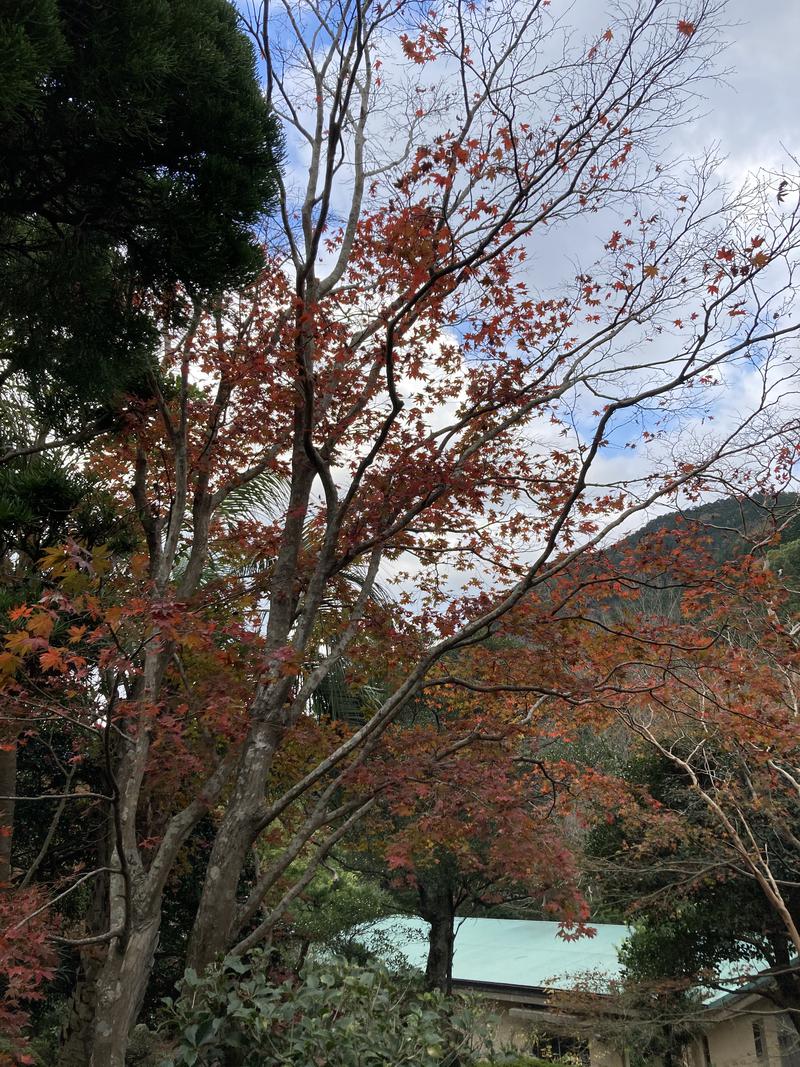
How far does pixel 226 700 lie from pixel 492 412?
130 inches

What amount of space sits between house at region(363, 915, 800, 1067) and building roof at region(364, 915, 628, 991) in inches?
0.8

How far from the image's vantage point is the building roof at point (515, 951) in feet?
45.9

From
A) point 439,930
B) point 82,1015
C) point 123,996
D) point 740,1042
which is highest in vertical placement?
point 439,930

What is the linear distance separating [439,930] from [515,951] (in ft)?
6.13

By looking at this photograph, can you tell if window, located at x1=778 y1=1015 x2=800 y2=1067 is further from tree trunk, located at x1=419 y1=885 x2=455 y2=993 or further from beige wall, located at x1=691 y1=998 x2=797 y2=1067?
tree trunk, located at x1=419 y1=885 x2=455 y2=993

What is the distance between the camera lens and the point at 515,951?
638 inches

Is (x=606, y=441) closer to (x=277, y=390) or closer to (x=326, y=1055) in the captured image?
(x=277, y=390)

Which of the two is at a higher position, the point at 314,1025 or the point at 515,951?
the point at 515,951

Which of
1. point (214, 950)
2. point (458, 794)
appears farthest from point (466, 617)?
point (214, 950)

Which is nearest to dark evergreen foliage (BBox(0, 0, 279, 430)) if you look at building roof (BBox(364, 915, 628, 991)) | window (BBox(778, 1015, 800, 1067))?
building roof (BBox(364, 915, 628, 991))

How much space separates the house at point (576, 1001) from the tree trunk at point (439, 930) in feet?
1.17

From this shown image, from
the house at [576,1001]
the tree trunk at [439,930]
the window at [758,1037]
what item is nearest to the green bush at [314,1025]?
the house at [576,1001]

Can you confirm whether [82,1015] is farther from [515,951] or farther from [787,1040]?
[787,1040]

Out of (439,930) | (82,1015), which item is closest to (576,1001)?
(439,930)
